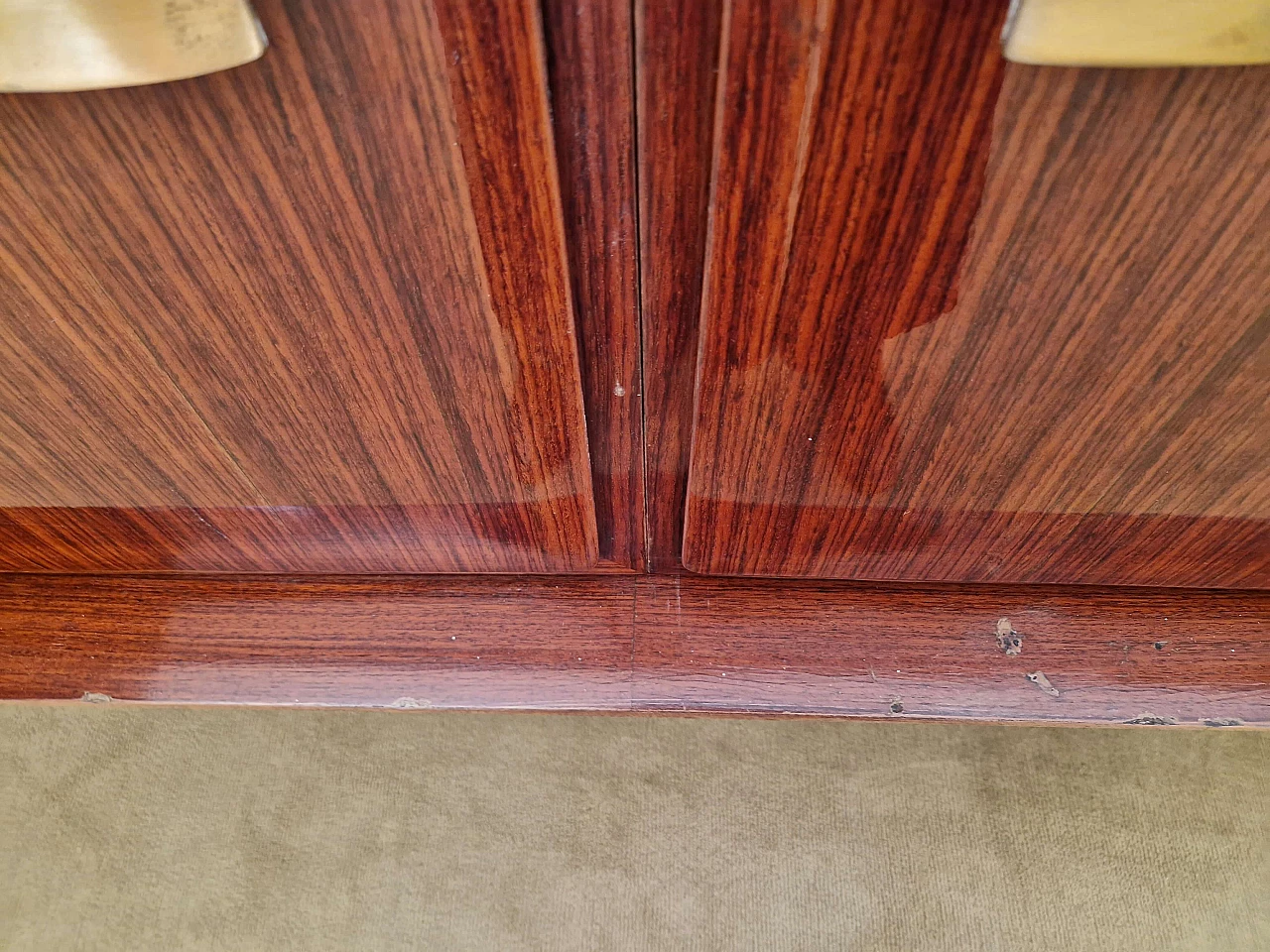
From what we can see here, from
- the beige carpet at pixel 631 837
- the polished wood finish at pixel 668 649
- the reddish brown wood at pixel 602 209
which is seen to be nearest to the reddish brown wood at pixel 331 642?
the polished wood finish at pixel 668 649

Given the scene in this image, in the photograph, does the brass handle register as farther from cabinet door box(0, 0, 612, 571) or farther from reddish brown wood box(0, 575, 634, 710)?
reddish brown wood box(0, 575, 634, 710)

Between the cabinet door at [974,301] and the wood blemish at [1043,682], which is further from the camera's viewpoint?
the wood blemish at [1043,682]

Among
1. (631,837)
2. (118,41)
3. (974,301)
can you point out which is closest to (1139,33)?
(974,301)

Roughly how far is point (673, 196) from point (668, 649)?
0.80 feet

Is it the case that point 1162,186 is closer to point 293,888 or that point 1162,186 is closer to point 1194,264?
point 1194,264

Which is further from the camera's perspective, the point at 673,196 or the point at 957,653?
the point at 957,653

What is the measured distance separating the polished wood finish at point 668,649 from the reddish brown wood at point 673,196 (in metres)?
0.11

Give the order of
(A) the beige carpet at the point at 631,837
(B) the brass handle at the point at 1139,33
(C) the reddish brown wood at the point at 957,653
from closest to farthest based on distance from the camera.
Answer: (B) the brass handle at the point at 1139,33 → (C) the reddish brown wood at the point at 957,653 → (A) the beige carpet at the point at 631,837

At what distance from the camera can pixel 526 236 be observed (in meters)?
0.26

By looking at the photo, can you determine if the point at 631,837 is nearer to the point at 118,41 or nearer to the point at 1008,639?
the point at 1008,639

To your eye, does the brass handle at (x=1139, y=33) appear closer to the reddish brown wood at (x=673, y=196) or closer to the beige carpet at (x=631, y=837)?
the reddish brown wood at (x=673, y=196)

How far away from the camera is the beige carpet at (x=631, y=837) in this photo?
0.63m

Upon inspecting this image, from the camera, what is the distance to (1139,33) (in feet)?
0.63

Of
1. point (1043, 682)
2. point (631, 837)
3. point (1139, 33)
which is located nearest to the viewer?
point (1139, 33)
